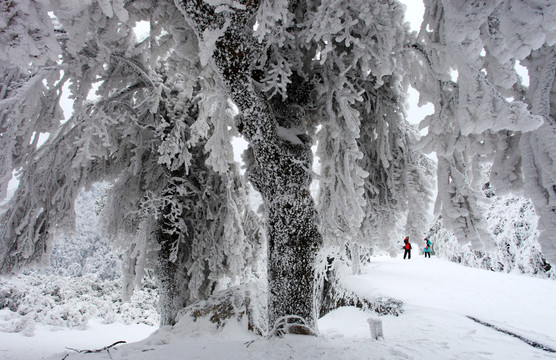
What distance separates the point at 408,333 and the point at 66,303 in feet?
50.0

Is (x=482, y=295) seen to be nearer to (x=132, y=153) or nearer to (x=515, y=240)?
(x=515, y=240)

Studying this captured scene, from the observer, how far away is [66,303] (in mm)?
12922

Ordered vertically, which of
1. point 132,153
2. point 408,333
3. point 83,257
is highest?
point 132,153

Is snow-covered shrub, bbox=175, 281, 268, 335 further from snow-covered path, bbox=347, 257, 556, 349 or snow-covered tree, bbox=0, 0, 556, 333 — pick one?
snow-covered path, bbox=347, 257, 556, 349

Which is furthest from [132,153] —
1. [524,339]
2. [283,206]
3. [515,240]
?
[515,240]

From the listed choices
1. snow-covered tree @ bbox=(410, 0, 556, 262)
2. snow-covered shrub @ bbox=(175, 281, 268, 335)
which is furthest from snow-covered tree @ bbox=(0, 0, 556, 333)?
snow-covered shrub @ bbox=(175, 281, 268, 335)

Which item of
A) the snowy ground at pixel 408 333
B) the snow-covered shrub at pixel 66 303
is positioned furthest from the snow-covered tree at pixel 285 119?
the snow-covered shrub at pixel 66 303

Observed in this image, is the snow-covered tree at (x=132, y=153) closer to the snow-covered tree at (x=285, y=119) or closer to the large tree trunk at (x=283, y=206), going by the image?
the snow-covered tree at (x=285, y=119)

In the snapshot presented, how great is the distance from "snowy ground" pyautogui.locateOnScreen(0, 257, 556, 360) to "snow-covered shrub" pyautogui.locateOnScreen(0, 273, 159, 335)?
907 mm

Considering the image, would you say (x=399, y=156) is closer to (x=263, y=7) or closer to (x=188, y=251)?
(x=263, y=7)

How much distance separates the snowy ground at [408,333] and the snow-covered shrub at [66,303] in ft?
2.98

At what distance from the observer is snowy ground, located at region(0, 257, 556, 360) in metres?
3.36

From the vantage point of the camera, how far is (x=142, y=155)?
6.42 m

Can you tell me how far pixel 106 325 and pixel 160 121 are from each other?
11.6 m
